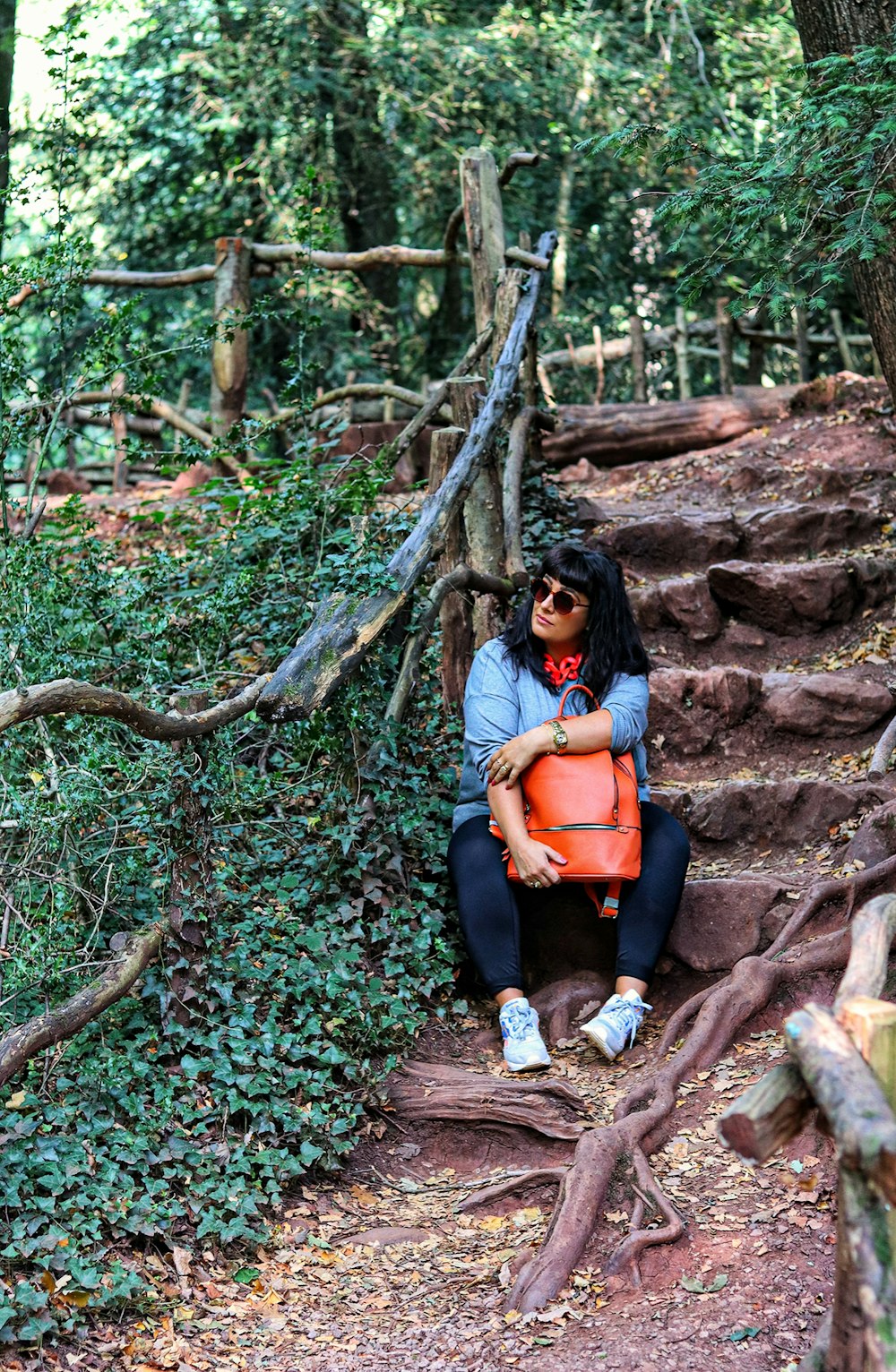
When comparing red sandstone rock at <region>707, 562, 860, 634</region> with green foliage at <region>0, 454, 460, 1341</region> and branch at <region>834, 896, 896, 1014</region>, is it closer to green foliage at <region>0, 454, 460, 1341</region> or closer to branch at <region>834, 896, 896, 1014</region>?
green foliage at <region>0, 454, 460, 1341</region>

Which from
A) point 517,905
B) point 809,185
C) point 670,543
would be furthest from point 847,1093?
point 670,543

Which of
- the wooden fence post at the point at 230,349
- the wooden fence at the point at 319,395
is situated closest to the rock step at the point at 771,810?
the wooden fence at the point at 319,395

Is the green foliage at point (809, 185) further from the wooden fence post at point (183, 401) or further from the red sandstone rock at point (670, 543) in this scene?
the red sandstone rock at point (670, 543)

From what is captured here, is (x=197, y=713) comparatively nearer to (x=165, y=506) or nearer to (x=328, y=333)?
(x=165, y=506)

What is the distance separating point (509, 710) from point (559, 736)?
0.80 ft

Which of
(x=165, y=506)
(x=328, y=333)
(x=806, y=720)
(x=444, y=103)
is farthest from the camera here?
(x=328, y=333)

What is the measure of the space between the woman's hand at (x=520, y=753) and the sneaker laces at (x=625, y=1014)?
730 mm

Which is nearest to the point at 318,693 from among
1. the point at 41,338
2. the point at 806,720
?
the point at 806,720

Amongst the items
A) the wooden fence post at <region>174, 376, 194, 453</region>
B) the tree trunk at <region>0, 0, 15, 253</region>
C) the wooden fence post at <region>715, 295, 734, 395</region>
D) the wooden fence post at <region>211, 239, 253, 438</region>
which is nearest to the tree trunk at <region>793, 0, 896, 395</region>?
the wooden fence post at <region>174, 376, 194, 453</region>

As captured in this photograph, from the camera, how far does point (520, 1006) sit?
12.3 feet

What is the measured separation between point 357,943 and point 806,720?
7.82 feet

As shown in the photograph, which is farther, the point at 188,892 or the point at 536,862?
the point at 536,862

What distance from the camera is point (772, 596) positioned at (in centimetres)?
614

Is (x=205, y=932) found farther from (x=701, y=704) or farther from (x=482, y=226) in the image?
(x=482, y=226)
